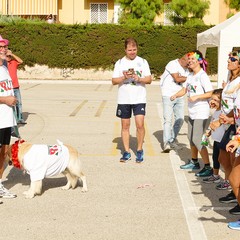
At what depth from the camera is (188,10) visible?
36.6 metres

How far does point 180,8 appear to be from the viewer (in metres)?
36.5

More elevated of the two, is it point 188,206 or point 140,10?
point 140,10

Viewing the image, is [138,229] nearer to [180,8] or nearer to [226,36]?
[226,36]

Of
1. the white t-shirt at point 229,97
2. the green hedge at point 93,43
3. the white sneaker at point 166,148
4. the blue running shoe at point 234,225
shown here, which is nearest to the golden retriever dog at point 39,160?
the white t-shirt at point 229,97

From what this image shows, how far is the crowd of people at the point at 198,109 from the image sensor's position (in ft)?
20.6

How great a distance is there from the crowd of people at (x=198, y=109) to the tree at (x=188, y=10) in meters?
26.5

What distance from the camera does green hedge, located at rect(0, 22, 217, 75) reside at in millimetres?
32969

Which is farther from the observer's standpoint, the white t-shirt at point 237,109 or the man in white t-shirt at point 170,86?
the man in white t-shirt at point 170,86

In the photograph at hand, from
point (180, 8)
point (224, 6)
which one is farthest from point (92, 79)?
point (224, 6)

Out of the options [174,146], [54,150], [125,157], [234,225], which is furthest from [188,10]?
[234,225]

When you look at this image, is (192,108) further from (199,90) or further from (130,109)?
(130,109)

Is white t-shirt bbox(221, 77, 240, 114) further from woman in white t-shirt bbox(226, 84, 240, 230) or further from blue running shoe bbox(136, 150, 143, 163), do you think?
blue running shoe bbox(136, 150, 143, 163)

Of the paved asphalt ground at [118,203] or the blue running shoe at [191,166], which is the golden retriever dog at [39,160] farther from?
the blue running shoe at [191,166]

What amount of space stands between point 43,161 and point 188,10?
102 feet
